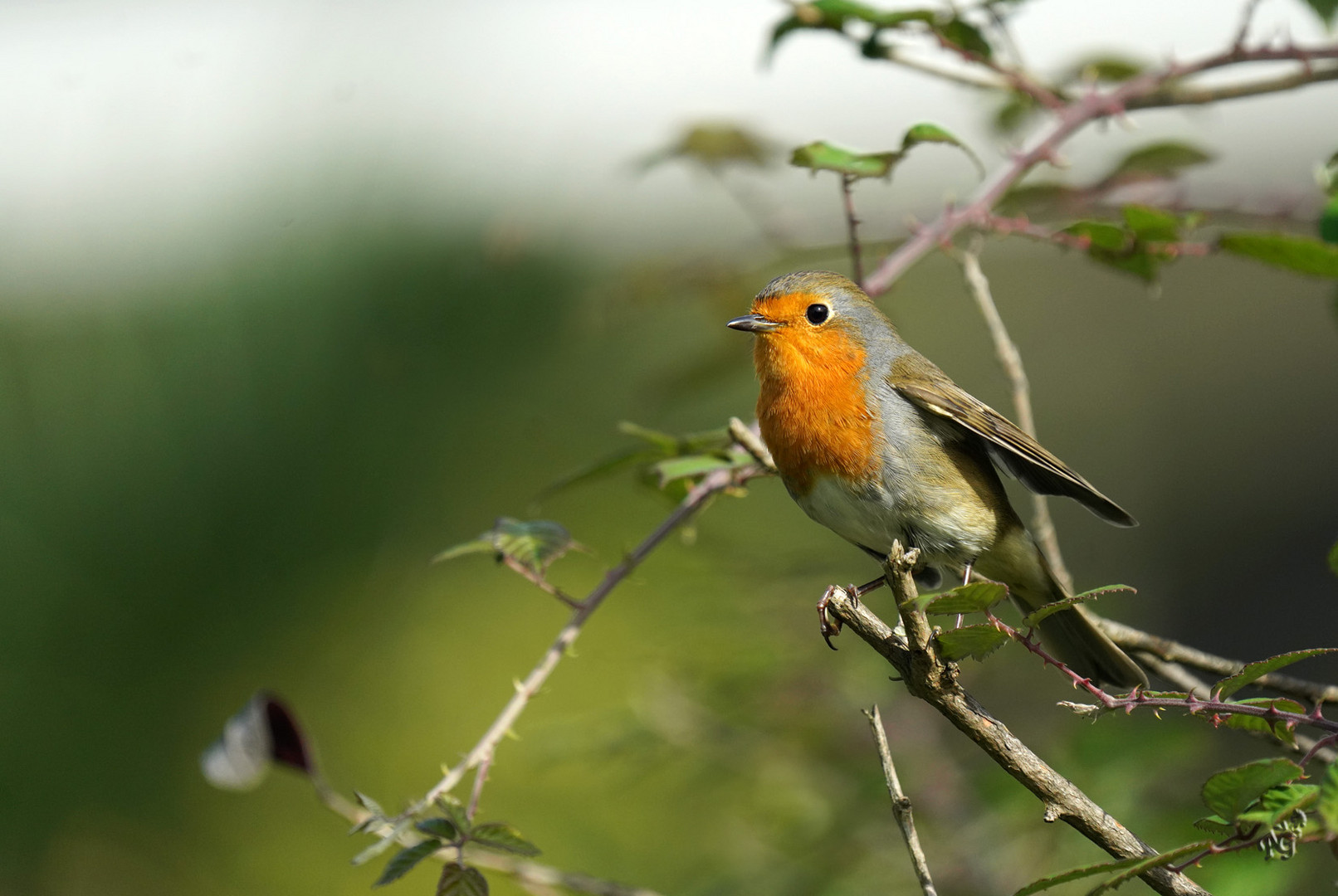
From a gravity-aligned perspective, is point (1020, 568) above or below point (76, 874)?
above

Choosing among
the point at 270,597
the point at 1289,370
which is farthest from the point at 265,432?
the point at 1289,370

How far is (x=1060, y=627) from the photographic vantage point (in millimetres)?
2082

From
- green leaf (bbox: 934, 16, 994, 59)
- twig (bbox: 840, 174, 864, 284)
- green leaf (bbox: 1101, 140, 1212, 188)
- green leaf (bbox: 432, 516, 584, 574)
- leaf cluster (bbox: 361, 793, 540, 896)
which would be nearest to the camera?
leaf cluster (bbox: 361, 793, 540, 896)

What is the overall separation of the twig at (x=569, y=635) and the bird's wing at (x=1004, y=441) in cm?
51

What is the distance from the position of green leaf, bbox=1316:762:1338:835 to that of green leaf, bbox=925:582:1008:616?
0.96 feet

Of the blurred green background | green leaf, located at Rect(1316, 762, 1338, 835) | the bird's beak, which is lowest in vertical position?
the blurred green background

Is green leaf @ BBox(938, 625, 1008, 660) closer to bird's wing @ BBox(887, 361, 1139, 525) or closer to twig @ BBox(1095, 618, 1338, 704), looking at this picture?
twig @ BBox(1095, 618, 1338, 704)

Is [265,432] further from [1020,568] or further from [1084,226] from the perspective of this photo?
[1084,226]

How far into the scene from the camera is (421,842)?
1.10 m

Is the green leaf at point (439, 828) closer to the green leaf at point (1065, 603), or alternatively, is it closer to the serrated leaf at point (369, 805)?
the serrated leaf at point (369, 805)

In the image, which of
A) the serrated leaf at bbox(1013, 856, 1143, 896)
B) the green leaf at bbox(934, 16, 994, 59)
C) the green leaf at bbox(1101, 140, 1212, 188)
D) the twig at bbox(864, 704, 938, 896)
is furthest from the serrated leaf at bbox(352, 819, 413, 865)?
the green leaf at bbox(1101, 140, 1212, 188)

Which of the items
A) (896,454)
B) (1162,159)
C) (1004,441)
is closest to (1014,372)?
(1004,441)

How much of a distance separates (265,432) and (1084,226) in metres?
3.24

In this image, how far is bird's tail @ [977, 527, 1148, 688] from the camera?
204cm
